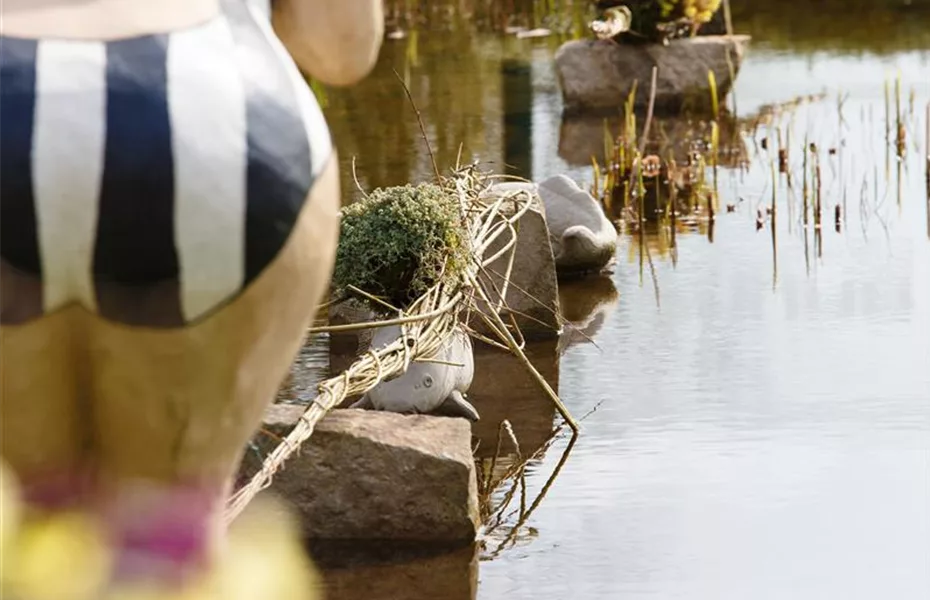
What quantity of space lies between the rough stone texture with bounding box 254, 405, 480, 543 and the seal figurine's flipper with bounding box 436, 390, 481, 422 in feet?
2.55

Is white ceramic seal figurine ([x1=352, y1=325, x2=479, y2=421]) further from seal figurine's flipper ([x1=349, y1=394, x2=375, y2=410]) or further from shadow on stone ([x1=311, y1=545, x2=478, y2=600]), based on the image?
Answer: shadow on stone ([x1=311, y1=545, x2=478, y2=600])

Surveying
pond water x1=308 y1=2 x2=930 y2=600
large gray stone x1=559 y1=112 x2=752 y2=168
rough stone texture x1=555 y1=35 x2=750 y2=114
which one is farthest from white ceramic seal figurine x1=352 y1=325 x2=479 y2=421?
rough stone texture x1=555 y1=35 x2=750 y2=114

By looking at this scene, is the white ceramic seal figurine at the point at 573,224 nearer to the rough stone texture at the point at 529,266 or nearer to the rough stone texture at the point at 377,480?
the rough stone texture at the point at 529,266

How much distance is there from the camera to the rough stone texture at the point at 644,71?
11.6 meters

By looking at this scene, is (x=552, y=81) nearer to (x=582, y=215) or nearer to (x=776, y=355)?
(x=582, y=215)

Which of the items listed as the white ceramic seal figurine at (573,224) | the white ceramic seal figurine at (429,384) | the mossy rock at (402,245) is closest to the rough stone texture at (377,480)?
the white ceramic seal figurine at (429,384)

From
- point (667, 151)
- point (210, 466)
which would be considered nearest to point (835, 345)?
point (667, 151)

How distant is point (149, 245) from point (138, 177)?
65 mm

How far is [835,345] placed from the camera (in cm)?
630

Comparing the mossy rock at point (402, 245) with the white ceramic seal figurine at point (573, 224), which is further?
the white ceramic seal figurine at point (573, 224)

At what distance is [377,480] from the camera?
4.52 meters

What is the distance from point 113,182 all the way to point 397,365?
3166 mm

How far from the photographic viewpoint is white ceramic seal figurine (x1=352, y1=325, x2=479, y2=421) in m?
5.18

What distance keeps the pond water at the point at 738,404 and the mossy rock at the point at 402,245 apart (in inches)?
23.1
